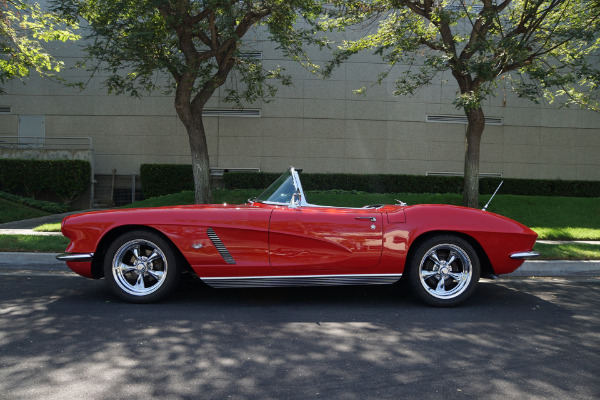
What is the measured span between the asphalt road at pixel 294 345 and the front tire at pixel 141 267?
6.3 inches

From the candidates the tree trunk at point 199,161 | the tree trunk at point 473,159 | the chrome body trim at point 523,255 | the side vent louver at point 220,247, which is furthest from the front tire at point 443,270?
the tree trunk at point 199,161

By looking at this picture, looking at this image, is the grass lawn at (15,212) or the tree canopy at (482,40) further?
the grass lawn at (15,212)

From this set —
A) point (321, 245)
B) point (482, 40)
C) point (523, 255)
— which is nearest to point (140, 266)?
point (321, 245)

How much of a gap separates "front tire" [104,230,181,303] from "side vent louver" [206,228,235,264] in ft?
1.36

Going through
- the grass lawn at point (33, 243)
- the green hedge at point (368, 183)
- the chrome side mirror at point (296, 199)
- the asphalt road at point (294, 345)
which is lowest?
the asphalt road at point (294, 345)

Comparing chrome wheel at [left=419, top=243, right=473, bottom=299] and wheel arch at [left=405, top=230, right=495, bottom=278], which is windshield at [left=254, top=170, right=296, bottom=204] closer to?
wheel arch at [left=405, top=230, right=495, bottom=278]

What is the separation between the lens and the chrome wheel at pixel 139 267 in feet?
15.3

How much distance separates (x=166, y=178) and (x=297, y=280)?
12.8 m

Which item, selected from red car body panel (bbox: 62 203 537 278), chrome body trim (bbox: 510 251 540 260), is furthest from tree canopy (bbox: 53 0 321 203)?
chrome body trim (bbox: 510 251 540 260)

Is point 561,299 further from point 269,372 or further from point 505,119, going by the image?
point 505,119

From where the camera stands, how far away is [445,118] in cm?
1806

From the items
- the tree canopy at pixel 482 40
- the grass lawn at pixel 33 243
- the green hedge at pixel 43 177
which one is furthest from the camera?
the green hedge at pixel 43 177

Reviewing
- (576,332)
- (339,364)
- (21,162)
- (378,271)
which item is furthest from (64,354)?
(21,162)

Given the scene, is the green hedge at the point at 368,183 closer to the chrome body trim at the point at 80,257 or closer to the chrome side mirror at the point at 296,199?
the chrome side mirror at the point at 296,199
